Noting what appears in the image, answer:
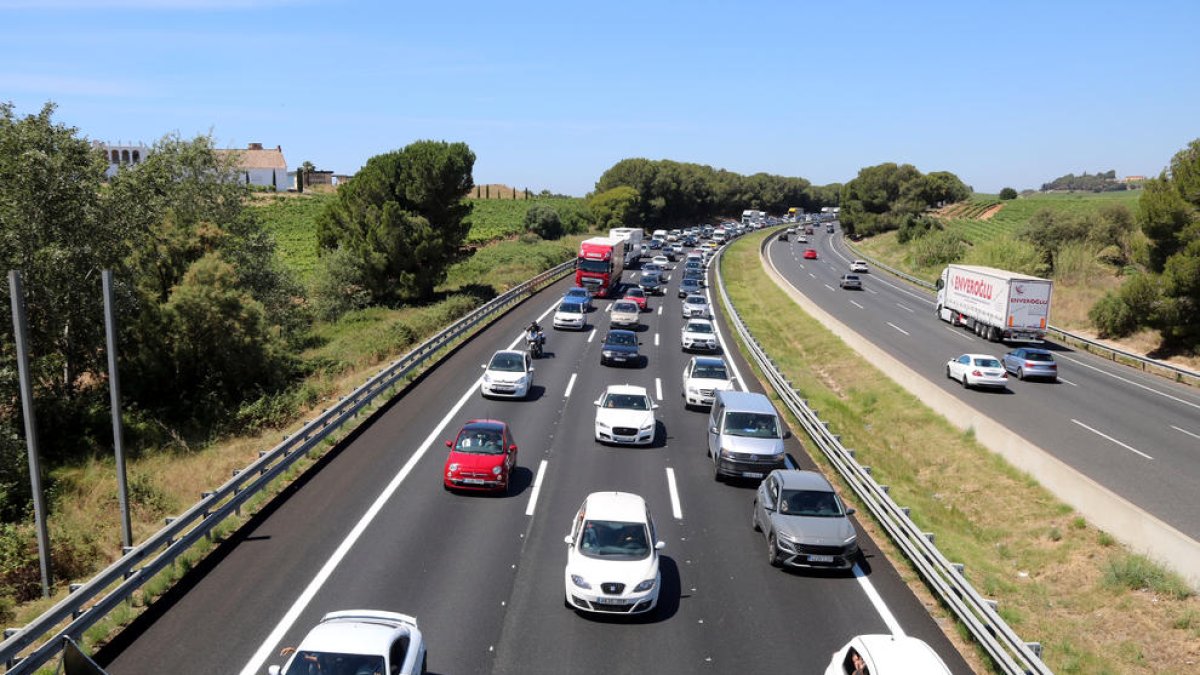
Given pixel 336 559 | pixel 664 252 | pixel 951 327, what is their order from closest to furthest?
pixel 336 559 < pixel 951 327 < pixel 664 252

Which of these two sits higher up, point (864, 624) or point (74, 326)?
point (74, 326)

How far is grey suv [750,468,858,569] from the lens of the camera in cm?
1468

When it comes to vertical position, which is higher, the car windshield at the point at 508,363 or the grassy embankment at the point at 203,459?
the car windshield at the point at 508,363

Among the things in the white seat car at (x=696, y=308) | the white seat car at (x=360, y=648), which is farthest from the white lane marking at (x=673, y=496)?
the white seat car at (x=696, y=308)

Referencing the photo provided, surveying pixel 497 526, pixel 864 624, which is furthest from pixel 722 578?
pixel 497 526

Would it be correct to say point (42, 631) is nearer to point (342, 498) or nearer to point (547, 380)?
point (342, 498)

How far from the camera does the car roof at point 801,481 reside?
52.8 feet

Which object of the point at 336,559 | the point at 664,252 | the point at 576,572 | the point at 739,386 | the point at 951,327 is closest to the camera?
the point at 576,572

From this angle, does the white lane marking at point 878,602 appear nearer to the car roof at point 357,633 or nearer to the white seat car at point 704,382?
the car roof at point 357,633

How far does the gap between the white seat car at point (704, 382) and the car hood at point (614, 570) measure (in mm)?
13985

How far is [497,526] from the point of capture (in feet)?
54.4

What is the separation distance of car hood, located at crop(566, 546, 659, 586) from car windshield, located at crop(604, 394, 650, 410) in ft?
34.0

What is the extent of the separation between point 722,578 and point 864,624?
255 centimetres

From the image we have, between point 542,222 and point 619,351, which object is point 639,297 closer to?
point 619,351
